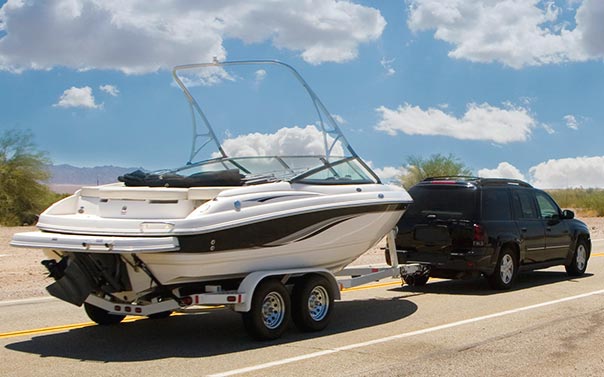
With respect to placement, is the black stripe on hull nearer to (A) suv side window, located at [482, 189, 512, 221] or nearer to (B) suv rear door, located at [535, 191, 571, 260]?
(A) suv side window, located at [482, 189, 512, 221]

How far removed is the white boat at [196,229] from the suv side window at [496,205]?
3.63 metres

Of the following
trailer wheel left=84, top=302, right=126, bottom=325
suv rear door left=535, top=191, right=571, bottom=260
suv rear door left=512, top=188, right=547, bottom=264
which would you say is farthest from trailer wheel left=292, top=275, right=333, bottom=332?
suv rear door left=535, top=191, right=571, bottom=260

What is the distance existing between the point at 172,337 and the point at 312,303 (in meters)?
1.70

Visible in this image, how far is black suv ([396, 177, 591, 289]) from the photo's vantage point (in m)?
13.0

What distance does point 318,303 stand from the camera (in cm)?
981

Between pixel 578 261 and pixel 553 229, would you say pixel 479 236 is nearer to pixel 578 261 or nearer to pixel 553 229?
pixel 553 229

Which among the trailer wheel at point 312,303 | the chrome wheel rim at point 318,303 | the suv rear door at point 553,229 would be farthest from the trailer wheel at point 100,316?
the suv rear door at point 553,229

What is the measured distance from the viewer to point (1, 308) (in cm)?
1190

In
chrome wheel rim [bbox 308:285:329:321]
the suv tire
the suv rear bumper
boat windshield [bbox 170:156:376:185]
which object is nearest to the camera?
chrome wheel rim [bbox 308:285:329:321]

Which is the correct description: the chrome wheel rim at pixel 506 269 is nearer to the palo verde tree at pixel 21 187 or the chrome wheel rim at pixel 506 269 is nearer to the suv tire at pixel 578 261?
the suv tire at pixel 578 261

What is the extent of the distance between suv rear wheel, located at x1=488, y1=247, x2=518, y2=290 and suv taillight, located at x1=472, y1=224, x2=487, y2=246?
1.83 feet

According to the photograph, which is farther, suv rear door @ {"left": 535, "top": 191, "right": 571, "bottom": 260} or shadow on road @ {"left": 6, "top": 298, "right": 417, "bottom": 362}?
suv rear door @ {"left": 535, "top": 191, "right": 571, "bottom": 260}

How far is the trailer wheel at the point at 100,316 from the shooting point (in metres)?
9.95

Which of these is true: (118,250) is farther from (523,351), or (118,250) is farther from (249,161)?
(523,351)
